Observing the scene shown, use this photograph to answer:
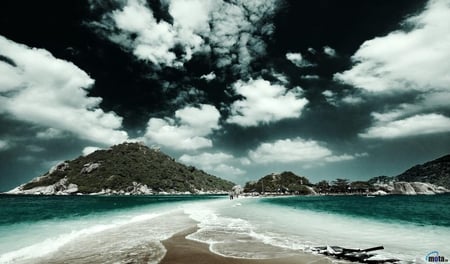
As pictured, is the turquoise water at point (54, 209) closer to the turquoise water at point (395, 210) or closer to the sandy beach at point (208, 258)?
the sandy beach at point (208, 258)

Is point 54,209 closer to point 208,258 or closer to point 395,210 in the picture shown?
point 208,258

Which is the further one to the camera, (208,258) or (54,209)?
(54,209)

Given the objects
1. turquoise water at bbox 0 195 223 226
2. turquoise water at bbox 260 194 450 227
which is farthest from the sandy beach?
turquoise water at bbox 0 195 223 226

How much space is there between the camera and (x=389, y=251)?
1482 centimetres

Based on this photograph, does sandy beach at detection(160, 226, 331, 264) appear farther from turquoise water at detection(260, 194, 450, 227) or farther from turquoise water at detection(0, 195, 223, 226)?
turquoise water at detection(0, 195, 223, 226)

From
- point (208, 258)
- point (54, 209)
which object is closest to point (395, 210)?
point (208, 258)

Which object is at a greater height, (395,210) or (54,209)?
(395,210)

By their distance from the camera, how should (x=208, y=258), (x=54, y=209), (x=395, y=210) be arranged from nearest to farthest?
(x=208, y=258), (x=395, y=210), (x=54, y=209)

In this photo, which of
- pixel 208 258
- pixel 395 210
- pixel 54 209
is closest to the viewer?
pixel 208 258

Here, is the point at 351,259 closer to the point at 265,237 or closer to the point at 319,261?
the point at 319,261

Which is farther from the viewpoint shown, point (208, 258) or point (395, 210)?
point (395, 210)

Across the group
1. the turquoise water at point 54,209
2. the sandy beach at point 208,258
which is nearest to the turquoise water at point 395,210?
the sandy beach at point 208,258

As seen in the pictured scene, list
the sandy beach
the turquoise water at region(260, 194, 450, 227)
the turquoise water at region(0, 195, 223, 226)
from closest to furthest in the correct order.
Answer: the sandy beach → the turquoise water at region(260, 194, 450, 227) → the turquoise water at region(0, 195, 223, 226)

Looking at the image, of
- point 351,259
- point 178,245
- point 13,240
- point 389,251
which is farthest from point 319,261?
point 13,240
